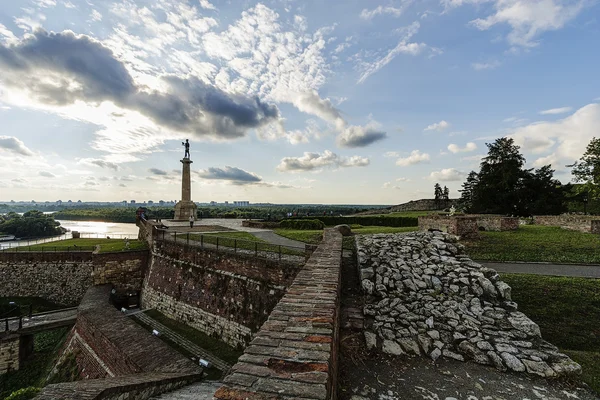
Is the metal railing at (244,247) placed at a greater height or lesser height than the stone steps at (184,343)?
greater

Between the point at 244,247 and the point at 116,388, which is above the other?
the point at 244,247


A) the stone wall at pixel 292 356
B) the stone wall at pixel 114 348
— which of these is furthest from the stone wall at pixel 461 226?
the stone wall at pixel 114 348

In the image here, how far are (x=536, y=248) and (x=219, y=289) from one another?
13.5m

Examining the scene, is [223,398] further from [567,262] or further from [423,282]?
[567,262]

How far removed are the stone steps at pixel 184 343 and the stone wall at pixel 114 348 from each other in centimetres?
144

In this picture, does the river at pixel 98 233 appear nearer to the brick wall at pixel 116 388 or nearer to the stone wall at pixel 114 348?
the stone wall at pixel 114 348

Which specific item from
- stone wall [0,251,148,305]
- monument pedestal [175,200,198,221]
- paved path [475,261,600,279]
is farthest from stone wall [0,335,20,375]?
paved path [475,261,600,279]

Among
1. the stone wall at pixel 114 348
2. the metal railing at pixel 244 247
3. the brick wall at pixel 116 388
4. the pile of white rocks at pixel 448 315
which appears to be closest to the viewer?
the pile of white rocks at pixel 448 315

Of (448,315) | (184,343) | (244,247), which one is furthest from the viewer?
(244,247)

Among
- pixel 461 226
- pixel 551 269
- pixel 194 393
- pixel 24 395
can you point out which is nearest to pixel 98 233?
pixel 24 395

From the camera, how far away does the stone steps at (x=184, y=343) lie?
8501 mm

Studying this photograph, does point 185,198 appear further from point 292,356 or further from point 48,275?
point 292,356

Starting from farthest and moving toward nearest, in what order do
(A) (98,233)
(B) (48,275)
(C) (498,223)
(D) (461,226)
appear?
(A) (98,233), (B) (48,275), (C) (498,223), (D) (461,226)

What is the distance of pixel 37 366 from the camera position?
11.8 m
